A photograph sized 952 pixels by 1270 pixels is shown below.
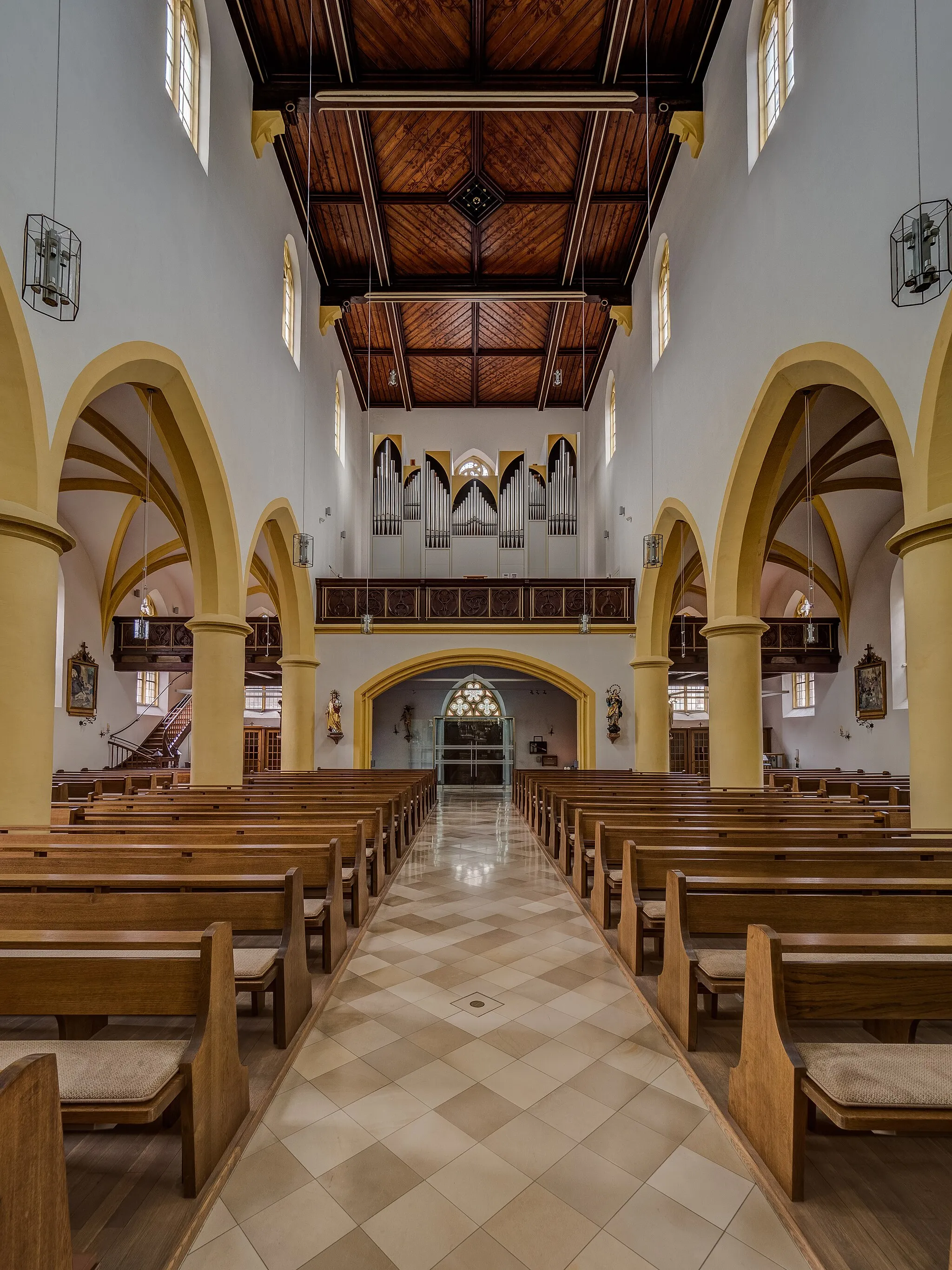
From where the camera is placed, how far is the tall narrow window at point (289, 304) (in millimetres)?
12898

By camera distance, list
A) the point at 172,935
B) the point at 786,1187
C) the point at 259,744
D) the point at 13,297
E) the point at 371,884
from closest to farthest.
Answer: the point at 786,1187 → the point at 172,935 → the point at 13,297 → the point at 371,884 → the point at 259,744

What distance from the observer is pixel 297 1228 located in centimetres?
235

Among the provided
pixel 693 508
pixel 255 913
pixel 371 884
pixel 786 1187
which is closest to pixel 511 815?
pixel 693 508

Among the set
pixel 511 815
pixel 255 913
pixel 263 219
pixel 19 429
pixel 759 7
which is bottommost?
pixel 511 815

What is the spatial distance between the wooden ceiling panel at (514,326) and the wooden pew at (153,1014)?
54.0 feet

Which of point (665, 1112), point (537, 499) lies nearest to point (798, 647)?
point (537, 499)

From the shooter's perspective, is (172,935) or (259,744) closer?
(172,935)

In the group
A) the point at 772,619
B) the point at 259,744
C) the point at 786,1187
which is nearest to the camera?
the point at 786,1187

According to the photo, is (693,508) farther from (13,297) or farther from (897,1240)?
(897,1240)

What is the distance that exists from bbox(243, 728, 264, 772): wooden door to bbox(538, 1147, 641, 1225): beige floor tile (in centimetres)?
2163

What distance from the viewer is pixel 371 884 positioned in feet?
23.2

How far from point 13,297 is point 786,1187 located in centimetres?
644

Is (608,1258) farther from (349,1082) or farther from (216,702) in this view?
(216,702)

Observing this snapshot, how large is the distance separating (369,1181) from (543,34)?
12.3m
